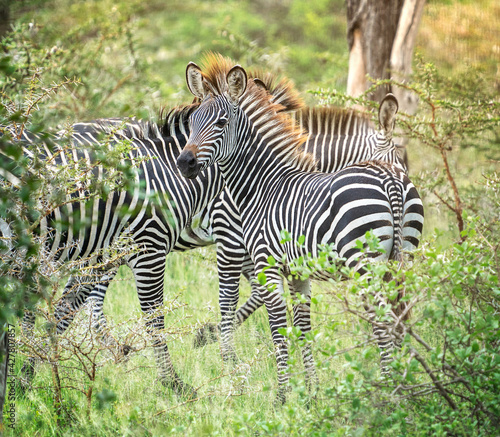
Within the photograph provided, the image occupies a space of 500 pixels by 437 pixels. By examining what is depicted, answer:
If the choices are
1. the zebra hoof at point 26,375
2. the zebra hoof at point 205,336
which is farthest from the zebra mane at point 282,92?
the zebra hoof at point 26,375

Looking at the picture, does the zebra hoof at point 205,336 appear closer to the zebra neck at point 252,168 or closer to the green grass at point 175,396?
the green grass at point 175,396

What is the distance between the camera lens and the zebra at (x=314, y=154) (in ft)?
16.4

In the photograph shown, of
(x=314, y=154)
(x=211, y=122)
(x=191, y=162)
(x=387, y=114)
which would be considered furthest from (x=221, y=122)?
(x=387, y=114)

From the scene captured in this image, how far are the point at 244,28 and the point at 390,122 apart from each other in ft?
49.0

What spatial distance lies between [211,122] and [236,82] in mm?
406

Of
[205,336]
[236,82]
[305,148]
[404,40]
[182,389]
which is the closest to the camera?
[182,389]

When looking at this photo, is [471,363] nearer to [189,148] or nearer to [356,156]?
[189,148]

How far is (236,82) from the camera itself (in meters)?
4.48

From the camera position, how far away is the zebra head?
4.23 metres

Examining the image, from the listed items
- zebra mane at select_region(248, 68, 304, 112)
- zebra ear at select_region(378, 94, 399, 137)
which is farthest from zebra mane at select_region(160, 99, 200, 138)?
zebra ear at select_region(378, 94, 399, 137)

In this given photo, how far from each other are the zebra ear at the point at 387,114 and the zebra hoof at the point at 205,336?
2.41m

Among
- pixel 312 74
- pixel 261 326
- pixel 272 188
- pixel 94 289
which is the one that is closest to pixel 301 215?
pixel 272 188

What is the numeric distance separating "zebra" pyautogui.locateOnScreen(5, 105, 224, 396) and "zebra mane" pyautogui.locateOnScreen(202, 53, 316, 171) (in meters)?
0.38

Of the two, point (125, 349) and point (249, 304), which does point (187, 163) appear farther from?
point (249, 304)
